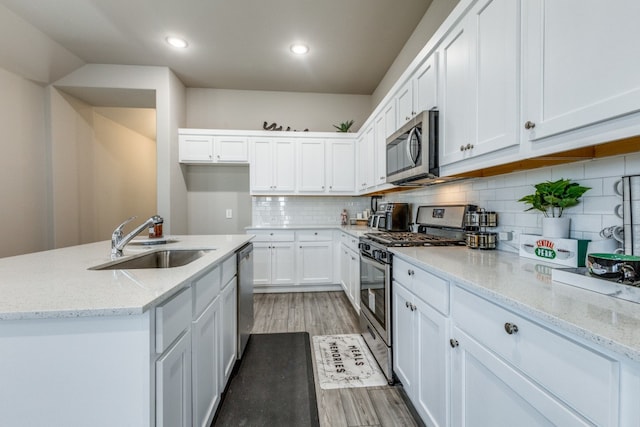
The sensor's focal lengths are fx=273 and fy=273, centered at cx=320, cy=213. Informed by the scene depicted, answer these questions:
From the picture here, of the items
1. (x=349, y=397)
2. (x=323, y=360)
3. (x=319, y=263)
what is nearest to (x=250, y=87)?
(x=319, y=263)

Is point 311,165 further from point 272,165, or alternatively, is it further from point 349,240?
→ point 349,240

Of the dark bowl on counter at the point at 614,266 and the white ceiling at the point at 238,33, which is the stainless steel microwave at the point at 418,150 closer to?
the dark bowl on counter at the point at 614,266

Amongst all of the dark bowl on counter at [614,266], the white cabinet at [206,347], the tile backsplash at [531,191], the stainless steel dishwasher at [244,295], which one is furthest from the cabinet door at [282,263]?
the dark bowl on counter at [614,266]

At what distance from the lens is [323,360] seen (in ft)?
6.89

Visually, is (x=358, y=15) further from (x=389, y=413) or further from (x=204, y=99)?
(x=389, y=413)

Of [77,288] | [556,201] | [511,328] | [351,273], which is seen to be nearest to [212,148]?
[351,273]

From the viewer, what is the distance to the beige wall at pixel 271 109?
413 cm

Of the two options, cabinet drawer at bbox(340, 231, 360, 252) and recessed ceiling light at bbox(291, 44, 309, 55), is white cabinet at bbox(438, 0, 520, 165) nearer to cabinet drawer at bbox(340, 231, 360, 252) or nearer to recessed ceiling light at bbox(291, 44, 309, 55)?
cabinet drawer at bbox(340, 231, 360, 252)

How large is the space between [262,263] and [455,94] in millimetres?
2972

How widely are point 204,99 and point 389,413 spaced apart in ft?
14.4

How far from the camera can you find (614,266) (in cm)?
78

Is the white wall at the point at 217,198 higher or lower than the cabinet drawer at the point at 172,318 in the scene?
higher

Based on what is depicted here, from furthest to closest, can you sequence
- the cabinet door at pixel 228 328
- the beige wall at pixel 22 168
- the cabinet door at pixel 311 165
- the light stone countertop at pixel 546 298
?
the cabinet door at pixel 311 165 < the beige wall at pixel 22 168 < the cabinet door at pixel 228 328 < the light stone countertop at pixel 546 298

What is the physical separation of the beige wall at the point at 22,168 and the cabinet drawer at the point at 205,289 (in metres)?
2.84
